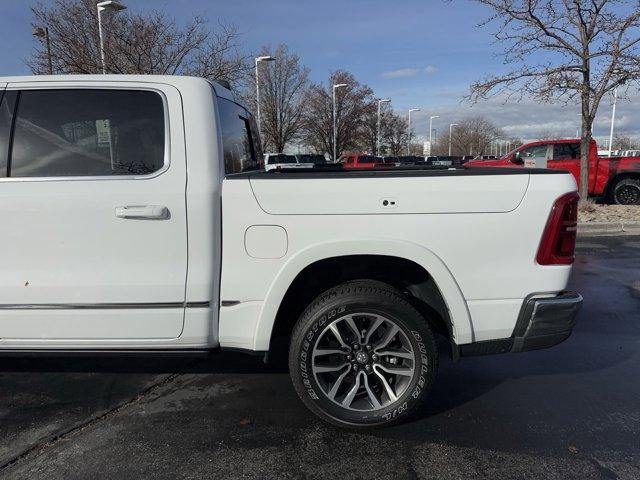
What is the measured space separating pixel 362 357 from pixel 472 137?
274ft

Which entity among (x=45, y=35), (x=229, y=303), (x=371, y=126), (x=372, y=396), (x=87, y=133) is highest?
(x=371, y=126)

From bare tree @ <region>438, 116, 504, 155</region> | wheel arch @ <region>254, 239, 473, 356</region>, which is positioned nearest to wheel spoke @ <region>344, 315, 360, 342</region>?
wheel arch @ <region>254, 239, 473, 356</region>

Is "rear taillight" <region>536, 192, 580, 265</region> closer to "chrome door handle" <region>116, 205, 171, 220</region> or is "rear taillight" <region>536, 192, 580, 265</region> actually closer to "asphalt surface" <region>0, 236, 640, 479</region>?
"asphalt surface" <region>0, 236, 640, 479</region>

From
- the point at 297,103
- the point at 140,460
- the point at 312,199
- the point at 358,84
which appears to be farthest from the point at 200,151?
the point at 358,84

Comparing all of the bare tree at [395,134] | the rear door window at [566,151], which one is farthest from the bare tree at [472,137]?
the rear door window at [566,151]

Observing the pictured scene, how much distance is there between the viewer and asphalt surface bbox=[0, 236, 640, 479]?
2662 mm

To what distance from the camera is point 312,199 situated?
2693mm

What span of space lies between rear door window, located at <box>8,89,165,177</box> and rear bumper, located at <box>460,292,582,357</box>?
6.91ft

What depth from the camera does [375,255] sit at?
2.82 meters

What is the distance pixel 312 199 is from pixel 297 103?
41567 mm

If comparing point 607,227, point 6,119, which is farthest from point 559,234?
point 607,227

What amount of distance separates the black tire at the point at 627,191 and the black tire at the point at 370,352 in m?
13.3

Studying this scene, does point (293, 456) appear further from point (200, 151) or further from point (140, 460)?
point (200, 151)

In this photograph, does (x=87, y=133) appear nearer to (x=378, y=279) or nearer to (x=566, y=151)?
(x=378, y=279)
